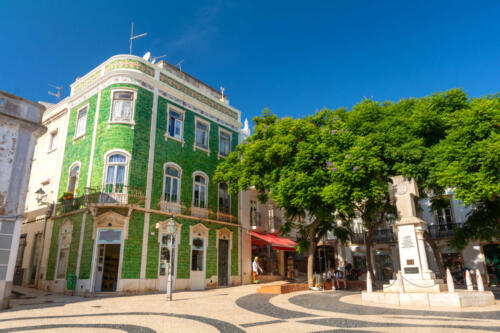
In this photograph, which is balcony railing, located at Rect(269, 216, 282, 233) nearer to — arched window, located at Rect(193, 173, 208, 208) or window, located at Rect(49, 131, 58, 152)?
Result: arched window, located at Rect(193, 173, 208, 208)

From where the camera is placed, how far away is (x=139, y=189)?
57.4 feet

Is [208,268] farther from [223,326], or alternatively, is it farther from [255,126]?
[223,326]

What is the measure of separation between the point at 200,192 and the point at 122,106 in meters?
6.83

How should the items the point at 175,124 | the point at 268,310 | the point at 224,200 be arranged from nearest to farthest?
the point at 268,310 → the point at 175,124 → the point at 224,200

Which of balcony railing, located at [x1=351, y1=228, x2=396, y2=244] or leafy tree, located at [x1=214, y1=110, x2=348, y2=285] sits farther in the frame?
balcony railing, located at [x1=351, y1=228, x2=396, y2=244]

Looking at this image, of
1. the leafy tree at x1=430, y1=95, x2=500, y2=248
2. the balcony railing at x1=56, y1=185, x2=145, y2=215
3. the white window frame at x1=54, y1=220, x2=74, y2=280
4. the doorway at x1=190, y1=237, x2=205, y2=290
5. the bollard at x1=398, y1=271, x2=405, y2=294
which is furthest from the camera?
the doorway at x1=190, y1=237, x2=205, y2=290

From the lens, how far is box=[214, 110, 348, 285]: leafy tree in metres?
16.6

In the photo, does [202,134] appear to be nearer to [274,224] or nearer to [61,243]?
[274,224]

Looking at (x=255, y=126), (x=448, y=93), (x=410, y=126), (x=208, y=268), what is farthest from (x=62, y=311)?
(x=448, y=93)

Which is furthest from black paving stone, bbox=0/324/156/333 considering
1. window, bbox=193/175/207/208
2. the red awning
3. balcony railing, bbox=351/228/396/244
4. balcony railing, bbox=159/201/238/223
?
balcony railing, bbox=351/228/396/244

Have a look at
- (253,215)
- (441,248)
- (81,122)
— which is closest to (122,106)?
(81,122)

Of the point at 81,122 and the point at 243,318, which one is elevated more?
the point at 81,122

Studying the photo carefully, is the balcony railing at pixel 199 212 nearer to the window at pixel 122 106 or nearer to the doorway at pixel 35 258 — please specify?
the window at pixel 122 106

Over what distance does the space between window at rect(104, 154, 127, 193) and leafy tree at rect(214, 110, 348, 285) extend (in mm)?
5695
